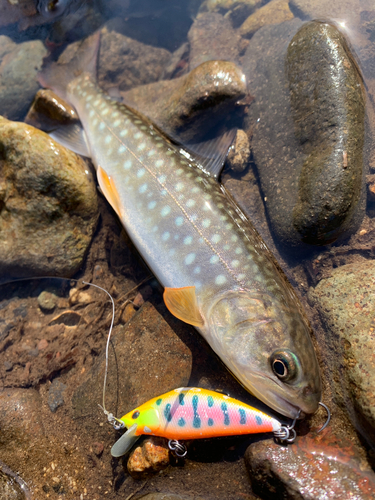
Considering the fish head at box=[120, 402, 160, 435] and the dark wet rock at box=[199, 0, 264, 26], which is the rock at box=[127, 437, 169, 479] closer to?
the fish head at box=[120, 402, 160, 435]

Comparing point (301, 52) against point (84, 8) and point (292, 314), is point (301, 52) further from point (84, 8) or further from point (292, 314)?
point (84, 8)

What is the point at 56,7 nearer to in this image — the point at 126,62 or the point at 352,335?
the point at 126,62

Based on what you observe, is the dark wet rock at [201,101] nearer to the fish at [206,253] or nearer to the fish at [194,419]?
the fish at [206,253]

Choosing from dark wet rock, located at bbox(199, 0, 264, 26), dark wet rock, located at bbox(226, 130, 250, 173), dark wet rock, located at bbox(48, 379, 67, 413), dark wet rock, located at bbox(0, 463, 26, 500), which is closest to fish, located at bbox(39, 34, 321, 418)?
dark wet rock, located at bbox(226, 130, 250, 173)

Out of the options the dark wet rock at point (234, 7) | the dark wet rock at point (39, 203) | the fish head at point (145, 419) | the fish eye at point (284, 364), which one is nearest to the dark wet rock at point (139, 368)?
the fish head at point (145, 419)

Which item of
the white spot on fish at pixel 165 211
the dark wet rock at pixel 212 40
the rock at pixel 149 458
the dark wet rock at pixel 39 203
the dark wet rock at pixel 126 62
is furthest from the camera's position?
the dark wet rock at pixel 126 62

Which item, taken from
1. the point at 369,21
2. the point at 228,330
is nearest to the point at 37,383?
the point at 228,330
